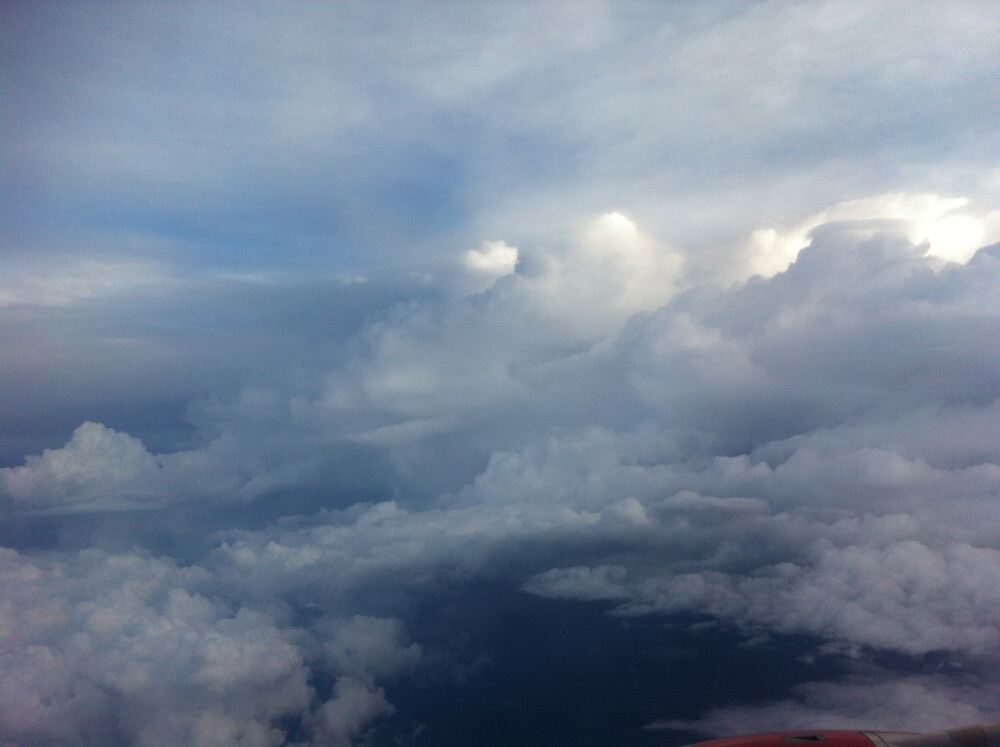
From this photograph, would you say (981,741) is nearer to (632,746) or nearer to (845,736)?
(845,736)

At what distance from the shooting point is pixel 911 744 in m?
24.9

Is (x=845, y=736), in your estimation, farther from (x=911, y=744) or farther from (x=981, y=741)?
(x=981, y=741)

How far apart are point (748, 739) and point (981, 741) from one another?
810 centimetres

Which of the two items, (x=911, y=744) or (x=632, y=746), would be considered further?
(x=632, y=746)

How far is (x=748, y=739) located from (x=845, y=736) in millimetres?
3757

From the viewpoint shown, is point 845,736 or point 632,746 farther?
point 632,746

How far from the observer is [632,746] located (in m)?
182

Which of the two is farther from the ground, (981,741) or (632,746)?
(981,741)

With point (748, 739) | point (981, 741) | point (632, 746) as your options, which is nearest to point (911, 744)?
point (981, 741)

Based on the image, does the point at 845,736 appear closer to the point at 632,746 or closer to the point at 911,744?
the point at 911,744

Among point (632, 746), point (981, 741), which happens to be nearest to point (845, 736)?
point (981, 741)

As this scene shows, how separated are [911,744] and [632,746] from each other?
593 feet

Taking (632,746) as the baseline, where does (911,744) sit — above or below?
above

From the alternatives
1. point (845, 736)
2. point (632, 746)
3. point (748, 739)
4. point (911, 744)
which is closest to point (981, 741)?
point (911, 744)
